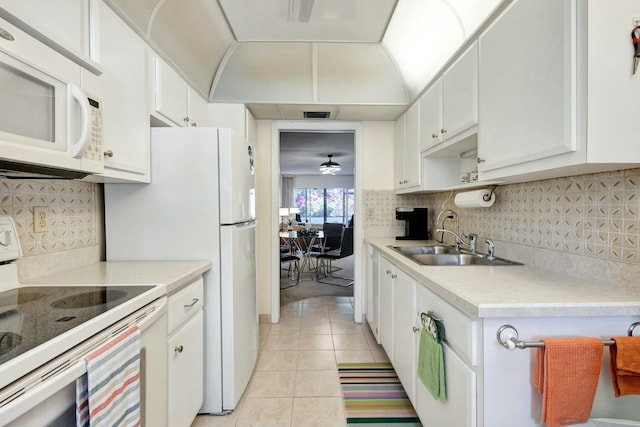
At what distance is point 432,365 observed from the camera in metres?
1.21

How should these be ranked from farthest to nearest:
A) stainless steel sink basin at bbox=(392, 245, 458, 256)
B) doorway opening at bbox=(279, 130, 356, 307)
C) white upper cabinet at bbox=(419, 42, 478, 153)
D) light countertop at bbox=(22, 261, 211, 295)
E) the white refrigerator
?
doorway opening at bbox=(279, 130, 356, 307)
stainless steel sink basin at bbox=(392, 245, 458, 256)
the white refrigerator
white upper cabinet at bbox=(419, 42, 478, 153)
light countertop at bbox=(22, 261, 211, 295)

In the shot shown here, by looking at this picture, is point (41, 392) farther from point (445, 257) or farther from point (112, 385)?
point (445, 257)

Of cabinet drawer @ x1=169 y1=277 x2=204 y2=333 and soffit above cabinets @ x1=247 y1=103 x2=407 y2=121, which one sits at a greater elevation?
soffit above cabinets @ x1=247 y1=103 x2=407 y2=121

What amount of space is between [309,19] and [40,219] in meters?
2.01

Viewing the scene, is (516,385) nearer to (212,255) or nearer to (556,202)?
(556,202)

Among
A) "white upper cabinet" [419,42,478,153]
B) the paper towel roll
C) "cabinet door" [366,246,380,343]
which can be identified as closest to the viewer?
"white upper cabinet" [419,42,478,153]

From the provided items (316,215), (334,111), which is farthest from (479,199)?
(316,215)

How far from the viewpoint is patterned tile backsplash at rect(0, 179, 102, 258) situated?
49.1 inches

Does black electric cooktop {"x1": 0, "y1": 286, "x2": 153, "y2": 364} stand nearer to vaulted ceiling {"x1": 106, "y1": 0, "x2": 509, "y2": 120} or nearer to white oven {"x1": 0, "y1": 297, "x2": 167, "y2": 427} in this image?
white oven {"x1": 0, "y1": 297, "x2": 167, "y2": 427}

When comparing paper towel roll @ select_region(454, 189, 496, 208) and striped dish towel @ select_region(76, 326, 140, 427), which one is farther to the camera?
paper towel roll @ select_region(454, 189, 496, 208)

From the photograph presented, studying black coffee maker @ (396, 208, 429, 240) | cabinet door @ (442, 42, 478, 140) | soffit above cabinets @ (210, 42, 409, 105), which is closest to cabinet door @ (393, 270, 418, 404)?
cabinet door @ (442, 42, 478, 140)

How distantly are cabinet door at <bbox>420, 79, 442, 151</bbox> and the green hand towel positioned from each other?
125 cm

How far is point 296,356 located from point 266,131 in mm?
2111

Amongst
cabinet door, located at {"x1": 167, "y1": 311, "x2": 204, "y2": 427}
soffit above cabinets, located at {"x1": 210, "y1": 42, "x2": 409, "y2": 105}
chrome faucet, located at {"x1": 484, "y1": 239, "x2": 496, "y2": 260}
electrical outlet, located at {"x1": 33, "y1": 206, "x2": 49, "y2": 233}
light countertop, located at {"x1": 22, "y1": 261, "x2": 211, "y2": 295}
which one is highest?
soffit above cabinets, located at {"x1": 210, "y1": 42, "x2": 409, "y2": 105}
